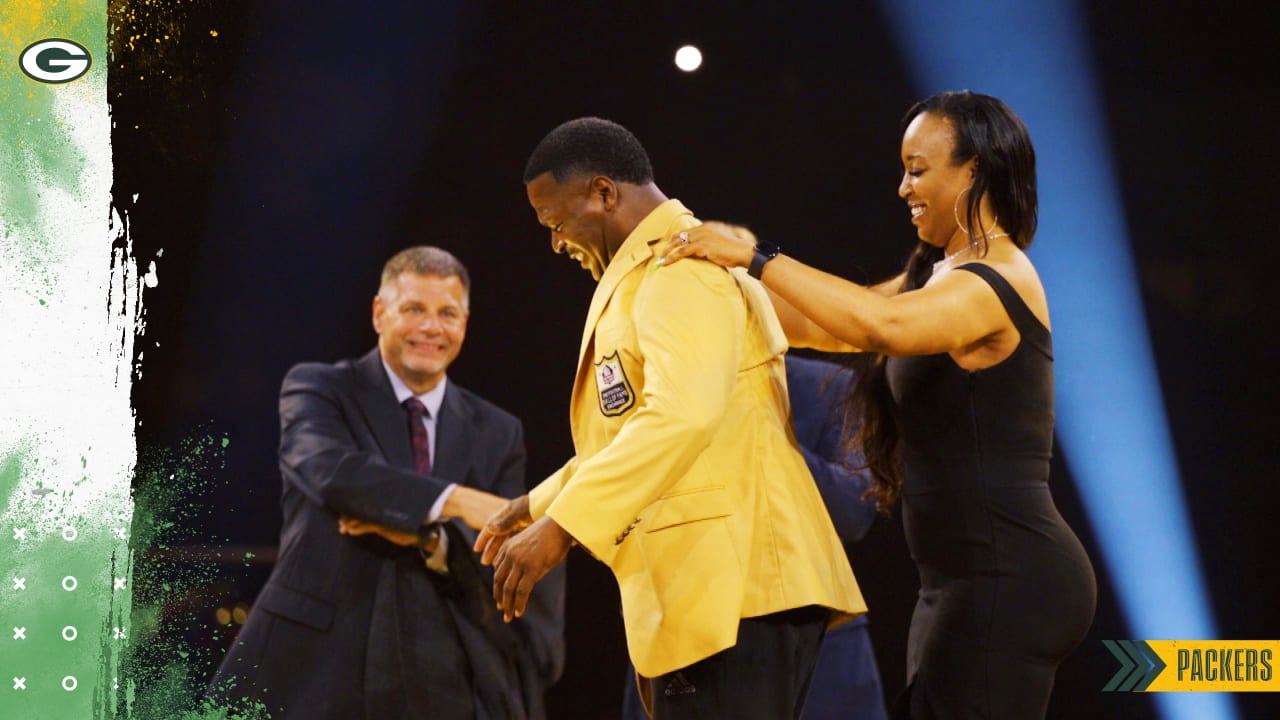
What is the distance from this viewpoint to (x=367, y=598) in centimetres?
354

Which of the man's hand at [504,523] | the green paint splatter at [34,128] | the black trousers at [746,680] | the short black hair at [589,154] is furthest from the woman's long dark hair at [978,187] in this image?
the green paint splatter at [34,128]

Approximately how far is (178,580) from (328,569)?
1.55 feet

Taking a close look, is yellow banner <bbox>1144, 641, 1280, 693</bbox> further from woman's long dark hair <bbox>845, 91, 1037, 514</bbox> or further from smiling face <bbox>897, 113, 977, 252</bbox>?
smiling face <bbox>897, 113, 977, 252</bbox>

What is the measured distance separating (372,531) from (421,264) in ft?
2.82

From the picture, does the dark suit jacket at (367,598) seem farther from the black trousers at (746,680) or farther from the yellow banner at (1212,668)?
the yellow banner at (1212,668)

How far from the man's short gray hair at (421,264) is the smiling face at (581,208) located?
5.02ft

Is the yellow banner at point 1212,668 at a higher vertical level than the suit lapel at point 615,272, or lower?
lower

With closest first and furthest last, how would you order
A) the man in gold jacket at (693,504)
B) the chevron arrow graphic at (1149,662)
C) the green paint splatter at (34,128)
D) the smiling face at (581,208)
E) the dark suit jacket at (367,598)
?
the man in gold jacket at (693,504), the smiling face at (581,208), the dark suit jacket at (367,598), the green paint splatter at (34,128), the chevron arrow graphic at (1149,662)

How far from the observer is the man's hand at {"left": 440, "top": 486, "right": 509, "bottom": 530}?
11.5 feet

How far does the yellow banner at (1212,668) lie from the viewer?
12.6ft

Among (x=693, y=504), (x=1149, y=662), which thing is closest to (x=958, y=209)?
(x=693, y=504)

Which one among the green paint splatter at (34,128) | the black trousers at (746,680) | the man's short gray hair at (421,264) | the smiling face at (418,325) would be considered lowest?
the black trousers at (746,680)

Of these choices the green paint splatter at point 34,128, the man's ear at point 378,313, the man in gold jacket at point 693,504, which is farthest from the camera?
the man's ear at point 378,313

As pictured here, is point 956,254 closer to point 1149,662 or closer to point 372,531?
point 372,531
